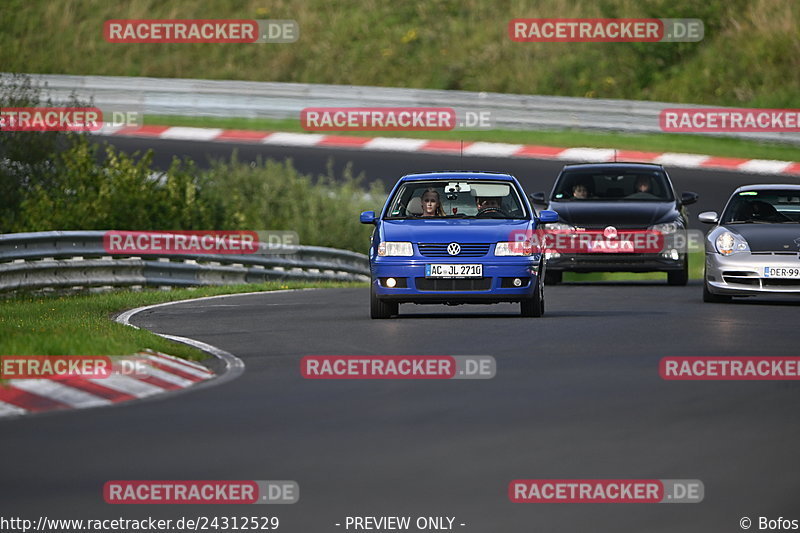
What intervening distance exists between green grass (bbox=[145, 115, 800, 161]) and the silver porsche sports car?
15.1 metres

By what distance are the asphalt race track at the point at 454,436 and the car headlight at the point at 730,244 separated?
3467 millimetres

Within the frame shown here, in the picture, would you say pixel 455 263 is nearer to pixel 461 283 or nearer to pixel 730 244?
pixel 461 283

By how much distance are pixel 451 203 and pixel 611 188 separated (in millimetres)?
6505

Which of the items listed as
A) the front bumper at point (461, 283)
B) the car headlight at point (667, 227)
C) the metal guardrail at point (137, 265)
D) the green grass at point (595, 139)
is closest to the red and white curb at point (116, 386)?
the front bumper at point (461, 283)

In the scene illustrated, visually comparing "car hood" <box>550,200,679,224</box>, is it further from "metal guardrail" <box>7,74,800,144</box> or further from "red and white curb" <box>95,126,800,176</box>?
"metal guardrail" <box>7,74,800,144</box>

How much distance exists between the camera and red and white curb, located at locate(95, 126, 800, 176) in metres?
34.7

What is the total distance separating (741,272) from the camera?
61.8ft

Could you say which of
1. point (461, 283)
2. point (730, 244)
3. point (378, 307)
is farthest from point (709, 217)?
point (378, 307)

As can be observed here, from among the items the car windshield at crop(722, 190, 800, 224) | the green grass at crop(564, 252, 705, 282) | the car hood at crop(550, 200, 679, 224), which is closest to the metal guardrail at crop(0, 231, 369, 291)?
the green grass at crop(564, 252, 705, 282)

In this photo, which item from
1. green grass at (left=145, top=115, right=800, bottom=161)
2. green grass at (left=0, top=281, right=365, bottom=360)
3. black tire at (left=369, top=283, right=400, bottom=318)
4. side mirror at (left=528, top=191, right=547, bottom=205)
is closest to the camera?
green grass at (left=0, top=281, right=365, bottom=360)

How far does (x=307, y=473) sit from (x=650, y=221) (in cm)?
1503

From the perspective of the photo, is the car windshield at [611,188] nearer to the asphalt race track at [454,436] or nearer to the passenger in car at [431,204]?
the passenger in car at [431,204]

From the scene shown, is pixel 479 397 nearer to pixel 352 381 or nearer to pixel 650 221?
pixel 352 381

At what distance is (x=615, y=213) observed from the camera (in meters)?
22.7
